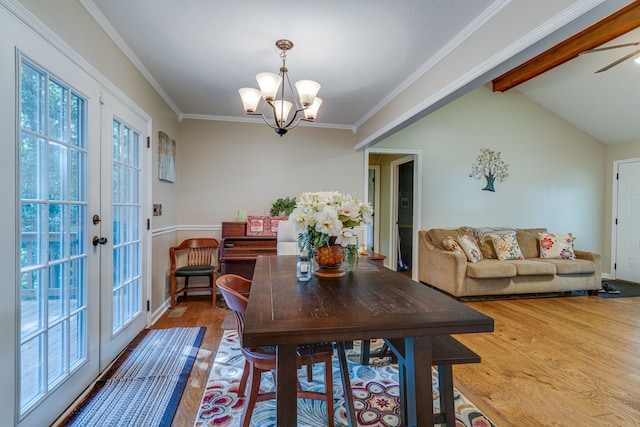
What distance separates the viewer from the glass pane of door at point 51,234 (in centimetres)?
142

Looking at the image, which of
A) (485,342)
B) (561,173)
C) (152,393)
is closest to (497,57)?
(485,342)

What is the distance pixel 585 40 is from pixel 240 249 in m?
4.70

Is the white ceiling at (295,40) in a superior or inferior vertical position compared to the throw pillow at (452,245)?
superior

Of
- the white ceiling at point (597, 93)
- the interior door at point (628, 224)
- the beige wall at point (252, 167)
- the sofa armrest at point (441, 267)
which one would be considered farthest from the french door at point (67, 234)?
the interior door at point (628, 224)

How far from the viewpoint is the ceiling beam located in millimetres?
3176

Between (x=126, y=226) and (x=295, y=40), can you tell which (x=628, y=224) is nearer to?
(x=295, y=40)

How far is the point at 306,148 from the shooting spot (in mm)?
4441

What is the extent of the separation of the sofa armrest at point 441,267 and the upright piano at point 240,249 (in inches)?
88.1

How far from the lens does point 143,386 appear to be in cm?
197

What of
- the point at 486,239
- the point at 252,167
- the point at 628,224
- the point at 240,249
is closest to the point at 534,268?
the point at 486,239

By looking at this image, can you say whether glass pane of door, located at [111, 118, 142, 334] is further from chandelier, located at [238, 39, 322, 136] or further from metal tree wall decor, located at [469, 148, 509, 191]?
metal tree wall decor, located at [469, 148, 509, 191]

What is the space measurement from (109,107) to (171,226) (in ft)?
6.15

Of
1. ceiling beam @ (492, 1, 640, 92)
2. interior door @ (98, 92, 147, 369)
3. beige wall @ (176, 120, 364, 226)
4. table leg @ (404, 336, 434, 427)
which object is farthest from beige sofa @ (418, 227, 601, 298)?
interior door @ (98, 92, 147, 369)

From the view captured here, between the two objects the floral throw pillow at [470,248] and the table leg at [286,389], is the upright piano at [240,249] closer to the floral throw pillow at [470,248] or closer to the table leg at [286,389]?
the floral throw pillow at [470,248]
